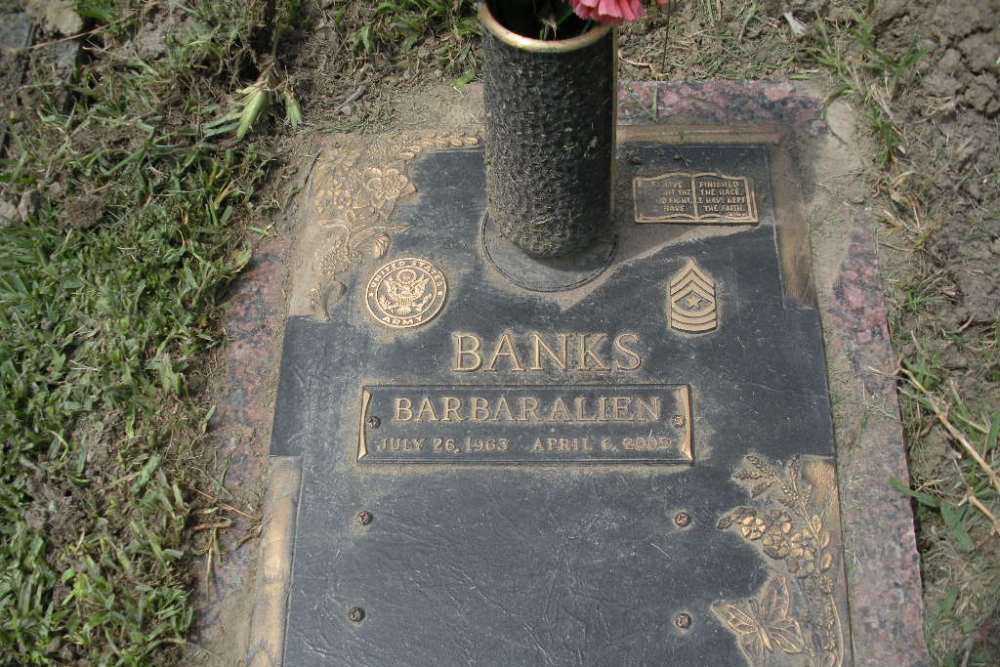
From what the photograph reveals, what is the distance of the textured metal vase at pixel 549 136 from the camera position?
198 cm

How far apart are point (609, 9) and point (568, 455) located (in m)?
1.02

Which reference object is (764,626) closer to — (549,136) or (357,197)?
(549,136)

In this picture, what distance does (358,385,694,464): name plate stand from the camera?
7.30 ft

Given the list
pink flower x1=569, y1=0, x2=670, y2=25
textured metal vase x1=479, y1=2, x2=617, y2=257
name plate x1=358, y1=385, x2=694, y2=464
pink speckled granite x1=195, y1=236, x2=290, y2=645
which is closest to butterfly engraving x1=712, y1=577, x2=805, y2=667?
name plate x1=358, y1=385, x2=694, y2=464

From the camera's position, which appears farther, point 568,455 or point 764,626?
point 568,455

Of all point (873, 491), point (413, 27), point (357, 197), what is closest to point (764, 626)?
point (873, 491)

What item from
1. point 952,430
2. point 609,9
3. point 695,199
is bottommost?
point 952,430

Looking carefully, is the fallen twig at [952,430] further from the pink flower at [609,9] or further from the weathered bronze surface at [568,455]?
the pink flower at [609,9]

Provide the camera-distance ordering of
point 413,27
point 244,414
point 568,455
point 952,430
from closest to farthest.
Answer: point 568,455
point 952,430
point 244,414
point 413,27

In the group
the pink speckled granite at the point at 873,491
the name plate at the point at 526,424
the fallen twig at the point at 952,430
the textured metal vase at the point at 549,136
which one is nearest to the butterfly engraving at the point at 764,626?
the pink speckled granite at the point at 873,491

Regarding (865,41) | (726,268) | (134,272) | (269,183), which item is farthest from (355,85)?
(865,41)

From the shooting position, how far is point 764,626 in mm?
2062

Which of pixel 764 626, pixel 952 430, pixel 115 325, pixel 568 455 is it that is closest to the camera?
pixel 764 626

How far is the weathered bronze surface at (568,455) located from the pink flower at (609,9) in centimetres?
70
